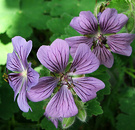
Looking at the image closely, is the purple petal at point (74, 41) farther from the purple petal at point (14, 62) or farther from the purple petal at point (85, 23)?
the purple petal at point (14, 62)

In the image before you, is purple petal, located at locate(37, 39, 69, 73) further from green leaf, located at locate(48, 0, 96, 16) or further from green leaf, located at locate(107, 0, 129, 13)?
green leaf, located at locate(48, 0, 96, 16)

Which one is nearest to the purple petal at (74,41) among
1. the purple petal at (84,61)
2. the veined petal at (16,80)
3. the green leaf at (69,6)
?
the purple petal at (84,61)

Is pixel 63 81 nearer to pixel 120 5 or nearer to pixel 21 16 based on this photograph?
pixel 120 5

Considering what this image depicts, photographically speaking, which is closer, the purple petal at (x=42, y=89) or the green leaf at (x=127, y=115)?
the purple petal at (x=42, y=89)

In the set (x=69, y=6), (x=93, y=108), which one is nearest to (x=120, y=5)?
(x=93, y=108)

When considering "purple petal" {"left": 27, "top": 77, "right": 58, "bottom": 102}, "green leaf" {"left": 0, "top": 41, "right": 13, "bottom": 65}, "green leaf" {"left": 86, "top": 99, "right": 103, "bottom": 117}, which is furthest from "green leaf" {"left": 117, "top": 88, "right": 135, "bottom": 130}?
"green leaf" {"left": 0, "top": 41, "right": 13, "bottom": 65}
